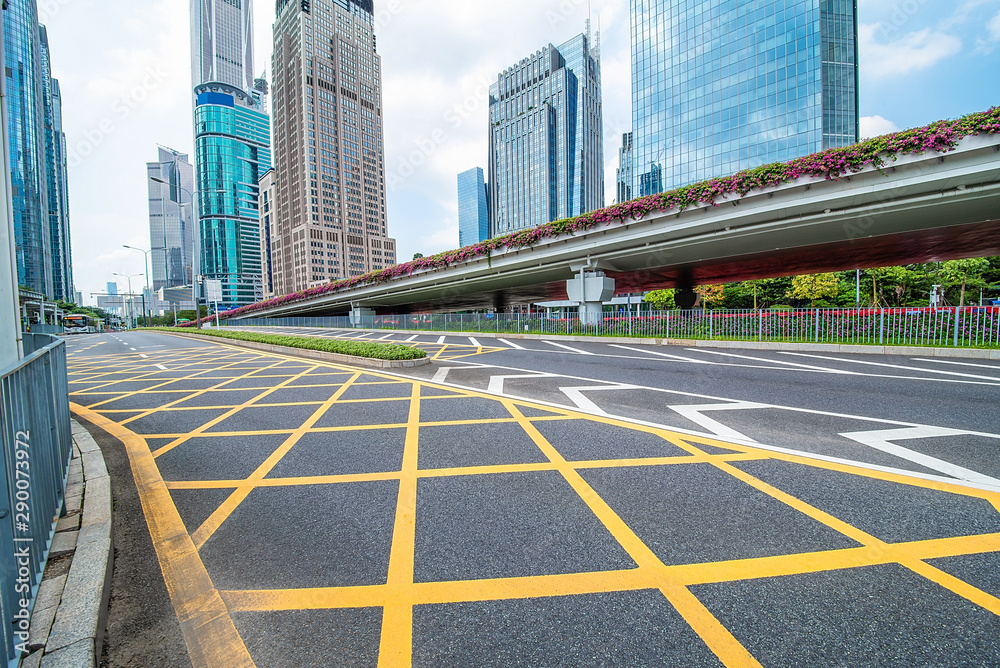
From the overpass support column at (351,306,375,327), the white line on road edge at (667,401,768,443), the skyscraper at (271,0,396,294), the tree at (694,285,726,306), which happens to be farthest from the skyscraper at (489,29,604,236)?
the white line on road edge at (667,401,768,443)

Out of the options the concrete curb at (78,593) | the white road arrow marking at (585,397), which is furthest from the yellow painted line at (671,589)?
the concrete curb at (78,593)

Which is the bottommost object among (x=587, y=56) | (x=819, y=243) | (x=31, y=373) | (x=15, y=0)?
(x=31, y=373)

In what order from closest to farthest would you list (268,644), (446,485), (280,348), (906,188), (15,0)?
(268,644) → (446,485) → (906,188) → (280,348) → (15,0)

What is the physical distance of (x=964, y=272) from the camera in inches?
1170

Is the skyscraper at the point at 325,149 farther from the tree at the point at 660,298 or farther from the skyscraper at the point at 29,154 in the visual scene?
the tree at the point at 660,298

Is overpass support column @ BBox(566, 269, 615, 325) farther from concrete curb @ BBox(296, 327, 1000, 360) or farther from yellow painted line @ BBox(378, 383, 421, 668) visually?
yellow painted line @ BBox(378, 383, 421, 668)

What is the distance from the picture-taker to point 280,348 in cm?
1616

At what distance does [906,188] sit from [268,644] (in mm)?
17725

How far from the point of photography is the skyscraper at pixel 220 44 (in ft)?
606

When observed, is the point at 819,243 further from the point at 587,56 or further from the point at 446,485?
the point at 587,56

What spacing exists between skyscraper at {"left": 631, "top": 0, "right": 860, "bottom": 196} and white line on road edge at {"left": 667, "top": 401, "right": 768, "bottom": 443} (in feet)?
244

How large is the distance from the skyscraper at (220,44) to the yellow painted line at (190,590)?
781 ft

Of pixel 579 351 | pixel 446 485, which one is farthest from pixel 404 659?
pixel 579 351

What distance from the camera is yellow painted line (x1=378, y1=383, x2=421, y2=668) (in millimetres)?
1746
